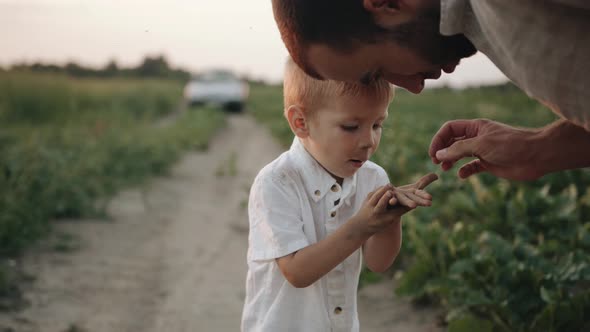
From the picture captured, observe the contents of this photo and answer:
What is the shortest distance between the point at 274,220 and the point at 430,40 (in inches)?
27.1

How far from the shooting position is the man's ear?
4.79ft

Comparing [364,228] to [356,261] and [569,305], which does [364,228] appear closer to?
[356,261]

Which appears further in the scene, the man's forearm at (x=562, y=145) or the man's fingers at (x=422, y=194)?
the man's forearm at (x=562, y=145)

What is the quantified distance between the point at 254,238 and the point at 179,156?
804cm

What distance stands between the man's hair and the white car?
66.1 feet

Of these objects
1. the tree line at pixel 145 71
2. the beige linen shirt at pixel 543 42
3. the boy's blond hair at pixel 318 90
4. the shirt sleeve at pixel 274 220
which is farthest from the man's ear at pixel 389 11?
the tree line at pixel 145 71

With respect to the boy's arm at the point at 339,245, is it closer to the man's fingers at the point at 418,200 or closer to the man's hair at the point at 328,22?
the man's fingers at the point at 418,200

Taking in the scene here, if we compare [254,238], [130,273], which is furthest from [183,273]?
[254,238]

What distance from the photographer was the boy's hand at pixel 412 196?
5.02ft

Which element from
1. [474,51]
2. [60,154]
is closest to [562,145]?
[474,51]

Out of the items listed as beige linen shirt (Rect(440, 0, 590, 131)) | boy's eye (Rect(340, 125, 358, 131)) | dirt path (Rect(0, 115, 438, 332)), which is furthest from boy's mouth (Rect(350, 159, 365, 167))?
dirt path (Rect(0, 115, 438, 332))

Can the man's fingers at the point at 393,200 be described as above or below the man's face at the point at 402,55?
below

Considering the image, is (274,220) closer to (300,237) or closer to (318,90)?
(300,237)

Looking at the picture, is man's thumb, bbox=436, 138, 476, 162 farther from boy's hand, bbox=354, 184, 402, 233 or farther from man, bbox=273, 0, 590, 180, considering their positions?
boy's hand, bbox=354, 184, 402, 233
